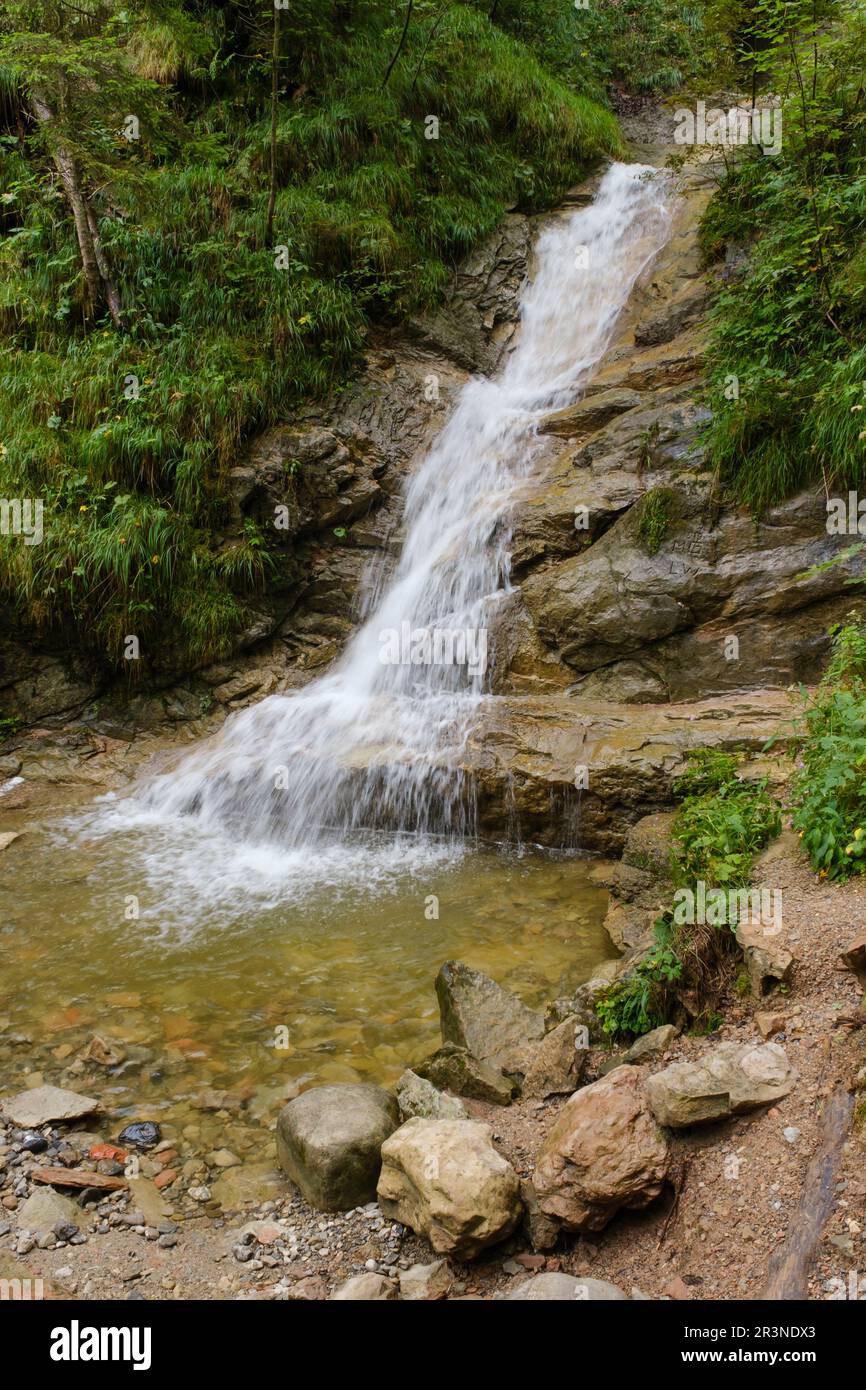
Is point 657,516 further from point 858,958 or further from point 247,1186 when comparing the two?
point 247,1186

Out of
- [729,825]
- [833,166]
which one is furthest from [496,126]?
[729,825]

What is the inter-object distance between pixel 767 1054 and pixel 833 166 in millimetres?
8745

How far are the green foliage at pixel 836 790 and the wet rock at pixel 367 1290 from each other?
2456 millimetres

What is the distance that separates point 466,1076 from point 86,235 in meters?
10.1

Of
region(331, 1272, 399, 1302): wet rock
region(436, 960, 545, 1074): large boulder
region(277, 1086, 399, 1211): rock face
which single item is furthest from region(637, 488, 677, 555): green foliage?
region(331, 1272, 399, 1302): wet rock

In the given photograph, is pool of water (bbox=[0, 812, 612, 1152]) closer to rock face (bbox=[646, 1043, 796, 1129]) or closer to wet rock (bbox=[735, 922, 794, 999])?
wet rock (bbox=[735, 922, 794, 999])

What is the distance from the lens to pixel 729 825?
4.60 m

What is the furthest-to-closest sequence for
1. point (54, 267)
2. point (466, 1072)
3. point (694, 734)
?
point (54, 267) → point (694, 734) → point (466, 1072)

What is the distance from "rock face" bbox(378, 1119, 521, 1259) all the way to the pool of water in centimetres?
100

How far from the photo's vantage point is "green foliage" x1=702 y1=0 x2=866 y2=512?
6.68 m

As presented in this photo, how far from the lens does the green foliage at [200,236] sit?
852 cm

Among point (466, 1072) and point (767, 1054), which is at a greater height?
point (767, 1054)


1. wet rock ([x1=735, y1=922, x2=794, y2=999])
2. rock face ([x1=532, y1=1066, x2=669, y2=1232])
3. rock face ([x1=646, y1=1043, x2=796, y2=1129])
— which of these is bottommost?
rock face ([x1=532, y1=1066, x2=669, y2=1232])

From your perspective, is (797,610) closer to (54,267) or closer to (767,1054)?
(767,1054)
